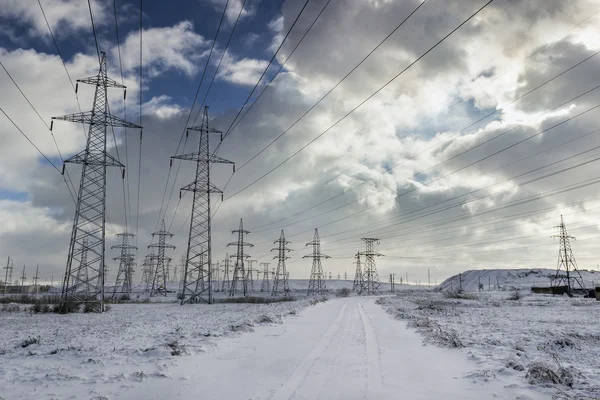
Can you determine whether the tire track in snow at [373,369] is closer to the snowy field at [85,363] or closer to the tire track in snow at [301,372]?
the tire track in snow at [301,372]

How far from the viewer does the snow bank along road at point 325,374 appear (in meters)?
7.35

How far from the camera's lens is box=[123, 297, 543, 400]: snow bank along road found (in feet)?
24.1

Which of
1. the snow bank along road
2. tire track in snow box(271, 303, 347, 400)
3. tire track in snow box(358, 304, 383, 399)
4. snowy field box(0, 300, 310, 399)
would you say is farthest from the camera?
snowy field box(0, 300, 310, 399)

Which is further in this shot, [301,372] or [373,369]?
[373,369]

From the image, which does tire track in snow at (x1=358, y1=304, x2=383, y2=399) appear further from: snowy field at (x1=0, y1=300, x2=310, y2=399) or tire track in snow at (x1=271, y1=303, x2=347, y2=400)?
Answer: snowy field at (x1=0, y1=300, x2=310, y2=399)

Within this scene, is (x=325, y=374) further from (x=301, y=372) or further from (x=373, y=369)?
(x=373, y=369)

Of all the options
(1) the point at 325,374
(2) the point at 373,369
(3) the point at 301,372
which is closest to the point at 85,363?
(3) the point at 301,372

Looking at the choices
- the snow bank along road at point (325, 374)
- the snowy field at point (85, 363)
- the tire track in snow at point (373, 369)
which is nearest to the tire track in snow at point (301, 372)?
the snow bank along road at point (325, 374)

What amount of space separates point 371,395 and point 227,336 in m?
8.80

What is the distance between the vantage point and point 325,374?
865 centimetres

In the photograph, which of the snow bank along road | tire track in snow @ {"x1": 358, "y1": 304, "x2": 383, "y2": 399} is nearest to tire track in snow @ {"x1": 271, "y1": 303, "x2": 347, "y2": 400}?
the snow bank along road

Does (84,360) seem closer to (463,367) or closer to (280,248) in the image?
(463,367)

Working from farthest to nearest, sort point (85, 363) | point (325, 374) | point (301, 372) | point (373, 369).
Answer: point (85, 363), point (373, 369), point (301, 372), point (325, 374)

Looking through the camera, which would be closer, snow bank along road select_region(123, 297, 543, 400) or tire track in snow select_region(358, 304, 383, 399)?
snow bank along road select_region(123, 297, 543, 400)
